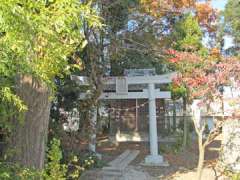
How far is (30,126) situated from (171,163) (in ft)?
22.9

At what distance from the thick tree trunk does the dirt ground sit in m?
3.91

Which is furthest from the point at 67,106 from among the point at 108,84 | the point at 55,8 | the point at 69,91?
the point at 55,8

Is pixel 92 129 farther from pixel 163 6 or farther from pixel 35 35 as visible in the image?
pixel 35 35

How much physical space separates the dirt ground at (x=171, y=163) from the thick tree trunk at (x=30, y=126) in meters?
3.91

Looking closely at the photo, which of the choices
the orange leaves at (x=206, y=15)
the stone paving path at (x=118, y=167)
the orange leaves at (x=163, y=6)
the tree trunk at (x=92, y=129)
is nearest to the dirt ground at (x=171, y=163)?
the stone paving path at (x=118, y=167)

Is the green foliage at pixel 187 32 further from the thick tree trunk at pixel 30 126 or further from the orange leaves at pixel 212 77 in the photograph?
the thick tree trunk at pixel 30 126

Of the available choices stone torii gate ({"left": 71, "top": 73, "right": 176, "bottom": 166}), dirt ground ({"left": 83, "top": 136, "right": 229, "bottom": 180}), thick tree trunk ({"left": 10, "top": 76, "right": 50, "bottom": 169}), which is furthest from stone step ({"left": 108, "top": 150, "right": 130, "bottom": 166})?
thick tree trunk ({"left": 10, "top": 76, "right": 50, "bottom": 169})

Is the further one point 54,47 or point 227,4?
point 227,4

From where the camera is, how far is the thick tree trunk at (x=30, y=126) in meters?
5.31

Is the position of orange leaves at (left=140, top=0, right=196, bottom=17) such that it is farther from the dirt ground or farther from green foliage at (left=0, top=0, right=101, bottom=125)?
green foliage at (left=0, top=0, right=101, bottom=125)

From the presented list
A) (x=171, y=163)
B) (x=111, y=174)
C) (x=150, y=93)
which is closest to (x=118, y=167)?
(x=111, y=174)

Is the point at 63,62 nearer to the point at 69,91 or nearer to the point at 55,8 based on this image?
the point at 55,8

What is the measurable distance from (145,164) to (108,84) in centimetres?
266

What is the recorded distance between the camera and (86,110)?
34.3 ft
